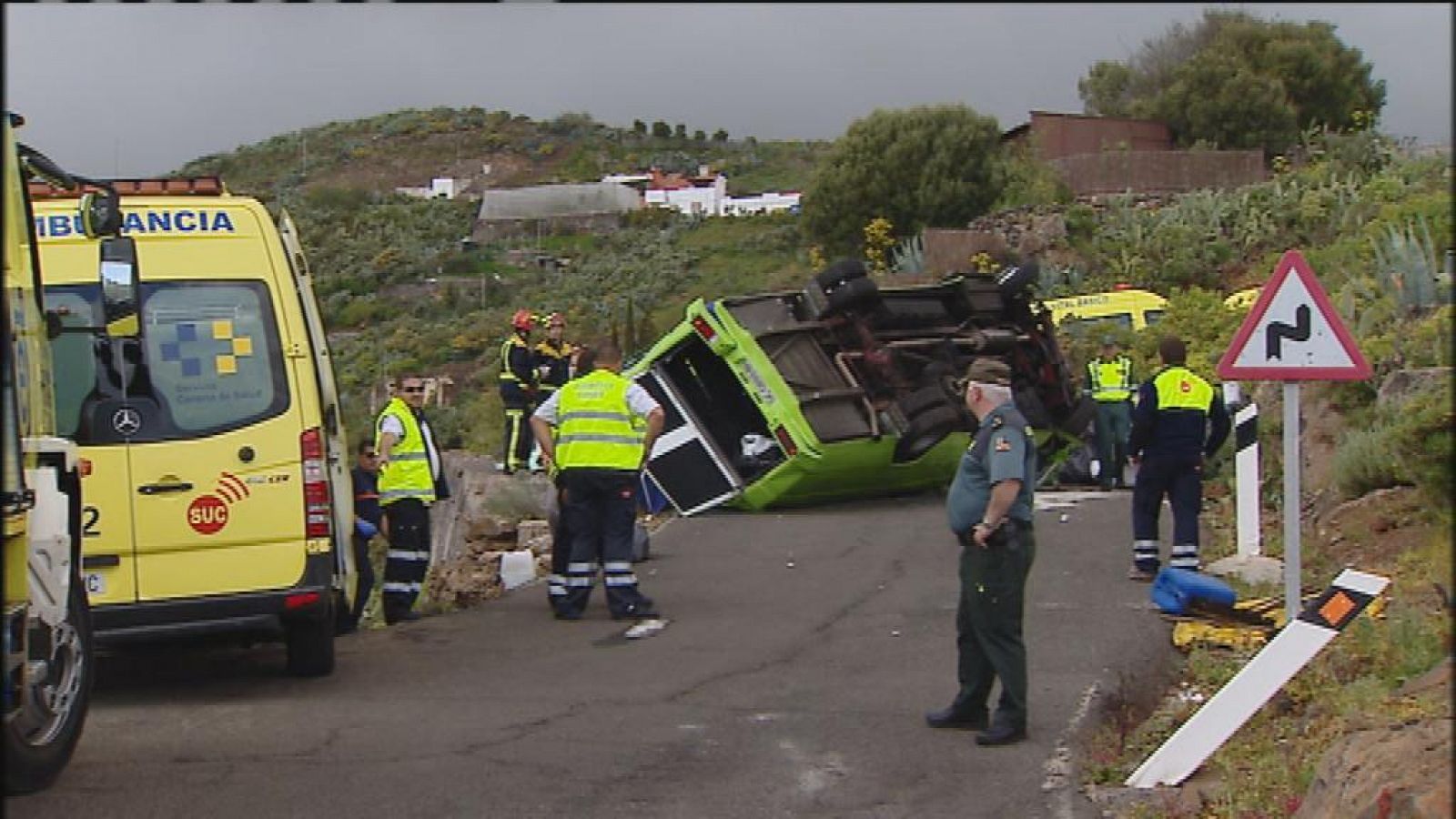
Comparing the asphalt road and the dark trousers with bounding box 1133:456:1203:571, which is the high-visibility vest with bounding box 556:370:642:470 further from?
the dark trousers with bounding box 1133:456:1203:571

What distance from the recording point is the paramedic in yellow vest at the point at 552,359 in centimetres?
1541

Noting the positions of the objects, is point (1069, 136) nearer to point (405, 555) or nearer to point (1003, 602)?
point (405, 555)

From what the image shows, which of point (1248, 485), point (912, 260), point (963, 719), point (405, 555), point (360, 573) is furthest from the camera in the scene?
point (912, 260)

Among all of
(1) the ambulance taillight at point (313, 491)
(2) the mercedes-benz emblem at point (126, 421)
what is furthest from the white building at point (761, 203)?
(2) the mercedes-benz emblem at point (126, 421)

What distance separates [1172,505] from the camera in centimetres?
1209

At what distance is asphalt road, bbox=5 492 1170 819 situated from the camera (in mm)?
6945

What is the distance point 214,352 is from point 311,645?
1.59 metres

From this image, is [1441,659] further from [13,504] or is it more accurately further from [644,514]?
[644,514]

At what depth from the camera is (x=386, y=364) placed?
29234 mm

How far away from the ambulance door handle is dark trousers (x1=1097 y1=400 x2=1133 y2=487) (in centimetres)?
1167

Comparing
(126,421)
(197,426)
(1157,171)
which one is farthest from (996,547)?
(1157,171)

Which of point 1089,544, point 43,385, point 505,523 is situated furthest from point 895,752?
point 505,523

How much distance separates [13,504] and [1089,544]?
9871 mm

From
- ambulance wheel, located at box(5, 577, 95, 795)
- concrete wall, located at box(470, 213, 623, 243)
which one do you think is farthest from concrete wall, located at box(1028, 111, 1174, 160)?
ambulance wheel, located at box(5, 577, 95, 795)
